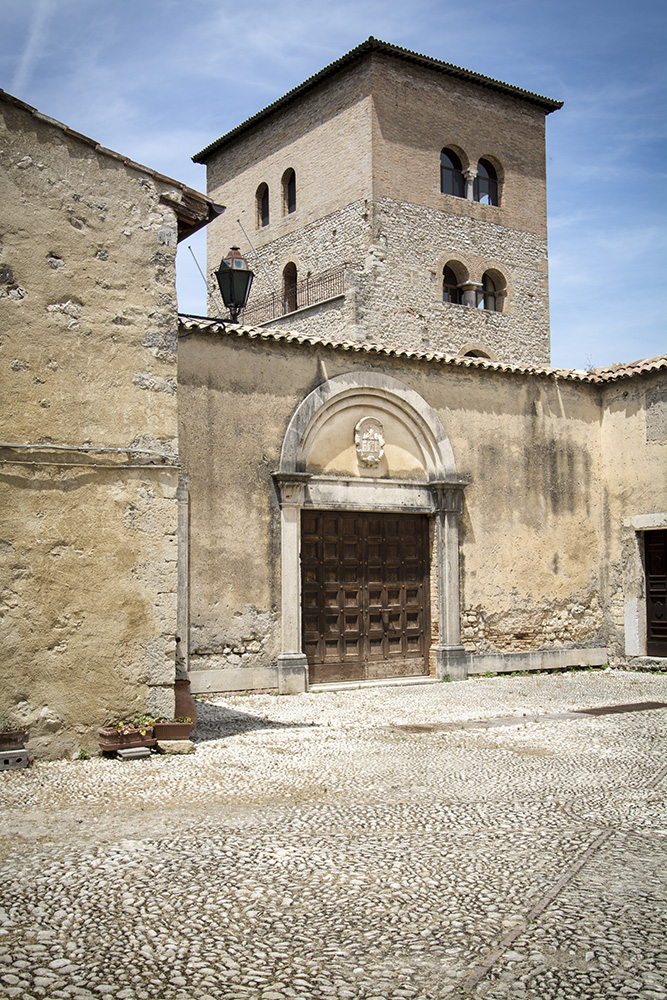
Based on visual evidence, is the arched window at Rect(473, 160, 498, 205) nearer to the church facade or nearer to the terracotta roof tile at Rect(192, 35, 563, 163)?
the terracotta roof tile at Rect(192, 35, 563, 163)

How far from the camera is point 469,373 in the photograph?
1327 centimetres

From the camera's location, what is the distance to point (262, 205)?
94.4 feet

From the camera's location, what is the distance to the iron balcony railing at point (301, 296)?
2431cm

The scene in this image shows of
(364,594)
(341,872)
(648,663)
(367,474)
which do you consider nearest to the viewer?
(341,872)

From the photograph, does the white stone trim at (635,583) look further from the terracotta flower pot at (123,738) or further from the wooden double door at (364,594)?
the terracotta flower pot at (123,738)

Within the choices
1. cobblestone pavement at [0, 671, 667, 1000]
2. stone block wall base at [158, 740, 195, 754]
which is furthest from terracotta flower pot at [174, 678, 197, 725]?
cobblestone pavement at [0, 671, 667, 1000]

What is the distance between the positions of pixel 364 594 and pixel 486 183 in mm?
18760

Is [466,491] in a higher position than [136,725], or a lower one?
higher

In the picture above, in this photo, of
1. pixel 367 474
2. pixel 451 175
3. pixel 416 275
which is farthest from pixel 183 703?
pixel 451 175

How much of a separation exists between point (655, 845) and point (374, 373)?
8.35 meters

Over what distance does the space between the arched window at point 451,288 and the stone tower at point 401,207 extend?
36mm

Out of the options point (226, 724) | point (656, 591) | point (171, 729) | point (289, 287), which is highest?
point (289, 287)

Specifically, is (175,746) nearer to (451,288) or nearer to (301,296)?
(301,296)

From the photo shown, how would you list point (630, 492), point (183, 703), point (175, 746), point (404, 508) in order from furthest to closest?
point (630, 492) < point (404, 508) < point (183, 703) < point (175, 746)
